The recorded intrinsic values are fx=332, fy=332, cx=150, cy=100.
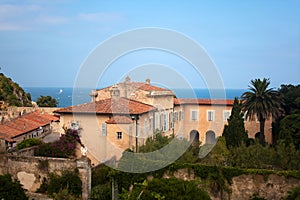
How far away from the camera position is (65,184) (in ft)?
Answer: 62.3

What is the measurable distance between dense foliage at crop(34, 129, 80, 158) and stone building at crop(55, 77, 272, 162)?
1252 mm

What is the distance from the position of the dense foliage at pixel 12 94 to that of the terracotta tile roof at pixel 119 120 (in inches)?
1665

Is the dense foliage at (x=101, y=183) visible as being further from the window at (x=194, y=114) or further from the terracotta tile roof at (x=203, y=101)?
the window at (x=194, y=114)

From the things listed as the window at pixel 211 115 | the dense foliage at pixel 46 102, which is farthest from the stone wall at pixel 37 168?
the dense foliage at pixel 46 102

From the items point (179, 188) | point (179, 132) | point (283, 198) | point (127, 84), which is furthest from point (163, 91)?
point (179, 188)

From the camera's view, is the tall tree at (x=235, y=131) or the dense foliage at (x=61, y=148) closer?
the dense foliage at (x=61, y=148)

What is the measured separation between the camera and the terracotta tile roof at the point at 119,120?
75.9 ft

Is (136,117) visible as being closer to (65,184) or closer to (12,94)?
(65,184)

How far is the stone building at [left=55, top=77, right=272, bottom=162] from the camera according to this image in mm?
23422

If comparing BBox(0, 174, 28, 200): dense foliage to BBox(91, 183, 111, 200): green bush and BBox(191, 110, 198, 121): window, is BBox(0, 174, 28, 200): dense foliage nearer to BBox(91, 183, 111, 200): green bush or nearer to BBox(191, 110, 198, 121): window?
BBox(91, 183, 111, 200): green bush

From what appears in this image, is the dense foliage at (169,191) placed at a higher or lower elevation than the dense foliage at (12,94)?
lower

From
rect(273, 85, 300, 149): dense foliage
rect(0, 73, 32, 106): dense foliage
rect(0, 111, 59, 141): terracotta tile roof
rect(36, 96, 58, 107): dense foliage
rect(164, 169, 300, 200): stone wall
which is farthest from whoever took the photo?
rect(36, 96, 58, 107): dense foliage

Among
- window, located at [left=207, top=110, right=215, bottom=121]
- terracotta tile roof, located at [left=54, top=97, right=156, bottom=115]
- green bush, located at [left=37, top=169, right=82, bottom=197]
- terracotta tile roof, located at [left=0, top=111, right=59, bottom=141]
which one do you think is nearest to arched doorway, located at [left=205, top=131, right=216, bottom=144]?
window, located at [left=207, top=110, right=215, bottom=121]

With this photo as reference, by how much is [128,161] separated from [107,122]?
484 centimetres
